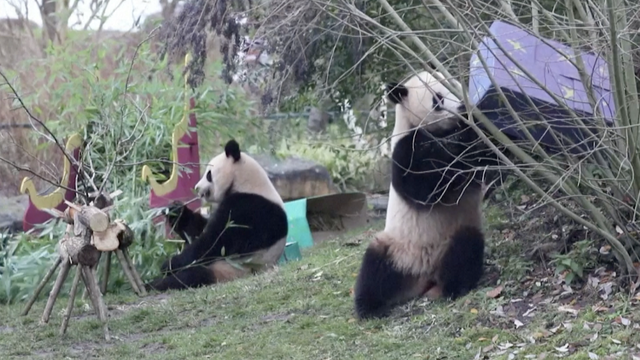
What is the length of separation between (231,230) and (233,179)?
57 centimetres

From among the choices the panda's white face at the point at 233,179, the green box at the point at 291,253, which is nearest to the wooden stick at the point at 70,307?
the panda's white face at the point at 233,179

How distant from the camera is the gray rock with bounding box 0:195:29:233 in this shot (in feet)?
33.8

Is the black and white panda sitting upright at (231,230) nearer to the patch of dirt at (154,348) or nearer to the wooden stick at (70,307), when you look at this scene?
the wooden stick at (70,307)

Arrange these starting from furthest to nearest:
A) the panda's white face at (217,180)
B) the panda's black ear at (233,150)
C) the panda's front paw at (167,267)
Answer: the panda's white face at (217,180) → the panda's black ear at (233,150) → the panda's front paw at (167,267)

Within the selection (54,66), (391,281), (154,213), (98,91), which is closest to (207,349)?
(391,281)

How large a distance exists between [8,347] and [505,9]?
144 inches

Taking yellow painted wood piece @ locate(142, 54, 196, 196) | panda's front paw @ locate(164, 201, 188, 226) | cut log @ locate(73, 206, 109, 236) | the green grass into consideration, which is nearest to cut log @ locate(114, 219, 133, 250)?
cut log @ locate(73, 206, 109, 236)

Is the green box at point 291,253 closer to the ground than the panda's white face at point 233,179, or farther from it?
closer to the ground

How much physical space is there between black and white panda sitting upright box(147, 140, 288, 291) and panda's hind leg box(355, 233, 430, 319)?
8.06 feet

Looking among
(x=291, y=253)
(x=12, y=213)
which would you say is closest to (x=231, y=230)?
(x=291, y=253)

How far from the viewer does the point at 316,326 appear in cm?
541

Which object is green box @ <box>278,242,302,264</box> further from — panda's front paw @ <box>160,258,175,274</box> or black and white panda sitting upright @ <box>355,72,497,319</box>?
black and white panda sitting upright @ <box>355,72,497,319</box>

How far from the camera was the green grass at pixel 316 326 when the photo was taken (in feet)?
14.2

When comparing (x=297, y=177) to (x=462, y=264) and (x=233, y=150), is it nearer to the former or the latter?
(x=233, y=150)
